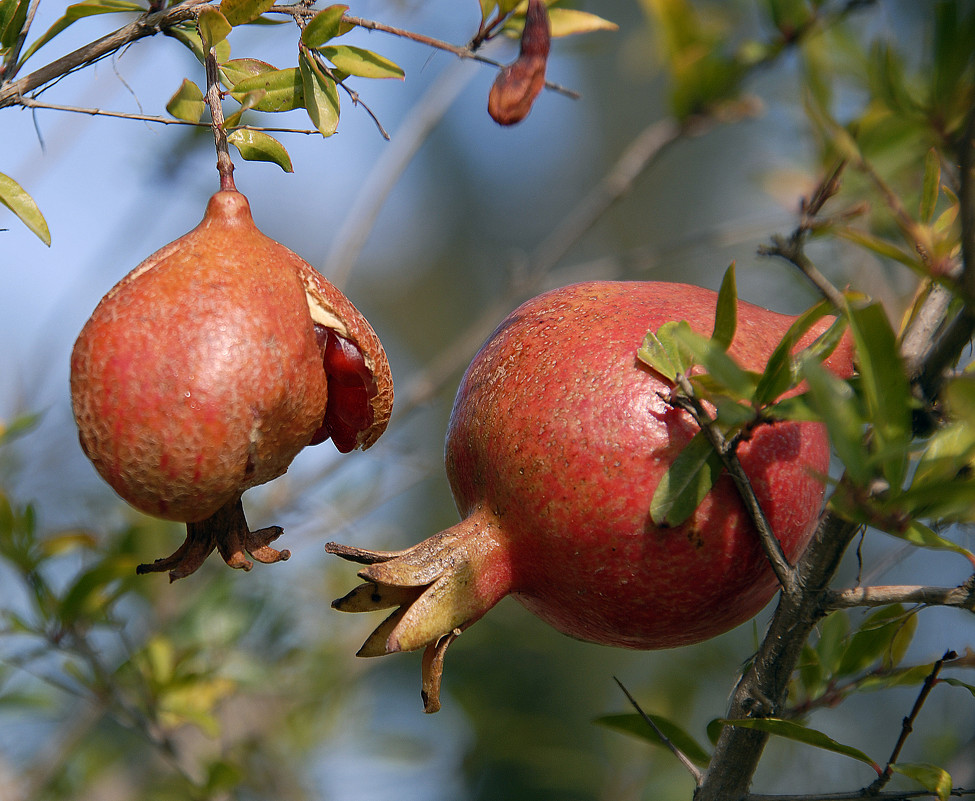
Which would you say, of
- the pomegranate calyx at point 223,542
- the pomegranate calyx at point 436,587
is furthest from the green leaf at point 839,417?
the pomegranate calyx at point 223,542

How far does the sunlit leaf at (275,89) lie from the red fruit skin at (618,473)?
333mm

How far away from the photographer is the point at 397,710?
12.4ft

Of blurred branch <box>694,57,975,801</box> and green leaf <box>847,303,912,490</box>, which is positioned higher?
green leaf <box>847,303,912,490</box>

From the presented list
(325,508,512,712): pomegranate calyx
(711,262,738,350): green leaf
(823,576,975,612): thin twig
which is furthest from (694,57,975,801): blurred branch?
(325,508,512,712): pomegranate calyx

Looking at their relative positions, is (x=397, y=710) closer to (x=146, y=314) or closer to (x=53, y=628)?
(x=53, y=628)

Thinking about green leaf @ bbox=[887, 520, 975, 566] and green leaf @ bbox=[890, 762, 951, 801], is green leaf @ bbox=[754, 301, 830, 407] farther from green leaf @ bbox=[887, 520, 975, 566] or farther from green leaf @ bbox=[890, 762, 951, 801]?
green leaf @ bbox=[890, 762, 951, 801]

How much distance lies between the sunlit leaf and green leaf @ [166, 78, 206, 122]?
0.11 meters

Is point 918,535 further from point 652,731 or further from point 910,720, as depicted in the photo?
point 652,731

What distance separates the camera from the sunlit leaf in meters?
0.92

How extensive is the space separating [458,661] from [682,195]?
4.61 meters

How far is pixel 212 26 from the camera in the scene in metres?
0.85

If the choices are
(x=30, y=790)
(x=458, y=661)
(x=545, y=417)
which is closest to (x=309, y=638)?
(x=30, y=790)

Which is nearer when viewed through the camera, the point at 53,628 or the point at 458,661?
the point at 53,628

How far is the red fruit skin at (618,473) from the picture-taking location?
2.91ft
